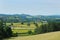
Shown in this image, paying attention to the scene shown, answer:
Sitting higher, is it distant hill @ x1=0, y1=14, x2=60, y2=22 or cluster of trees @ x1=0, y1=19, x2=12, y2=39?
distant hill @ x1=0, y1=14, x2=60, y2=22

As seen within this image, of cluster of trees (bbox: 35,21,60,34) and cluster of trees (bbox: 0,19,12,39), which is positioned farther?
cluster of trees (bbox: 35,21,60,34)

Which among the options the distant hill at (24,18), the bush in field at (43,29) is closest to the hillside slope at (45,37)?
the bush in field at (43,29)

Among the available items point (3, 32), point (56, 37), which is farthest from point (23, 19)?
point (56, 37)

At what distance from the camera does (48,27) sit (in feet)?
11.6

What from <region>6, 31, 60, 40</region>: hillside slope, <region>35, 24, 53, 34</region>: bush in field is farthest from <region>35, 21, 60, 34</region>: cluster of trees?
<region>6, 31, 60, 40</region>: hillside slope

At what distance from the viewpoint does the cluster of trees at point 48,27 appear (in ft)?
11.3

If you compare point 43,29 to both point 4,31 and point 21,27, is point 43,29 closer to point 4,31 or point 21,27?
point 21,27

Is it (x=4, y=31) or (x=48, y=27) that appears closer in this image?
(x=4, y=31)

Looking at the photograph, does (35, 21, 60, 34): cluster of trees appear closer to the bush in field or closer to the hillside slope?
the bush in field

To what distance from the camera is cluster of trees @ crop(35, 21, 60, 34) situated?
346 cm

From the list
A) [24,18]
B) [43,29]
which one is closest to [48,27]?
[43,29]
